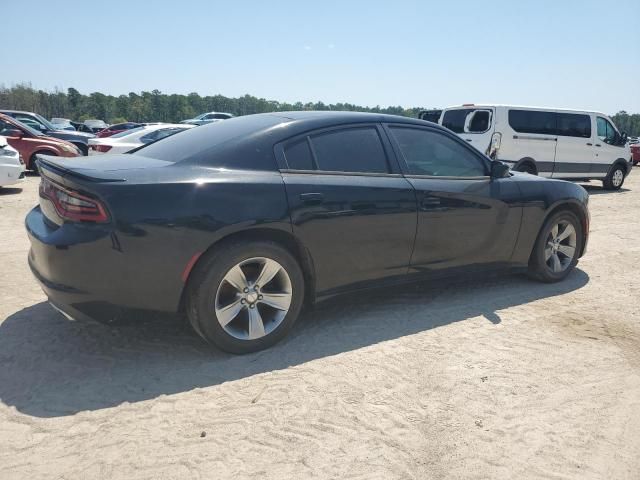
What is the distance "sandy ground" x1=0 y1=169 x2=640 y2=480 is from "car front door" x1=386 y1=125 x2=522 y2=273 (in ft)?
1.52

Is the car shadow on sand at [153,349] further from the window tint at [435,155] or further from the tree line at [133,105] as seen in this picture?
the tree line at [133,105]

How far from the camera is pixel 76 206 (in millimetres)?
2756

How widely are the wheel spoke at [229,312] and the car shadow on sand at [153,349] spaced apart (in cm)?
25

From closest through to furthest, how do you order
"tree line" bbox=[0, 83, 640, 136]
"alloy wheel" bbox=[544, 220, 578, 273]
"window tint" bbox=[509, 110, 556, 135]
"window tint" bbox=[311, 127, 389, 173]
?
"window tint" bbox=[311, 127, 389, 173]
"alloy wheel" bbox=[544, 220, 578, 273]
"window tint" bbox=[509, 110, 556, 135]
"tree line" bbox=[0, 83, 640, 136]

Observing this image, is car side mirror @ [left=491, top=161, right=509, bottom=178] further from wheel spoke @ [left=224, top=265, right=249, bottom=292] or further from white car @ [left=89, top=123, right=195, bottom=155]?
white car @ [left=89, top=123, right=195, bottom=155]

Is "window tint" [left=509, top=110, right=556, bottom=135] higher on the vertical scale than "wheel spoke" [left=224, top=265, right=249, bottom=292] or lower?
higher

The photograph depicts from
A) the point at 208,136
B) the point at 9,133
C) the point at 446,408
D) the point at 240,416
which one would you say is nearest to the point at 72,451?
the point at 240,416

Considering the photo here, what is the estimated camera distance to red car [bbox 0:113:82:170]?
11148 mm

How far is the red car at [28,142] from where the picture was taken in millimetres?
11148

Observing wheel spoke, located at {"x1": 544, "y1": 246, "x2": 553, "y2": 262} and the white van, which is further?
the white van

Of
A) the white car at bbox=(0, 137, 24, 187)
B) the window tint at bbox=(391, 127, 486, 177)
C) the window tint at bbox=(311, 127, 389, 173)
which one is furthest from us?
the white car at bbox=(0, 137, 24, 187)

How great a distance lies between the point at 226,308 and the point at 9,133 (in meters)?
10.7

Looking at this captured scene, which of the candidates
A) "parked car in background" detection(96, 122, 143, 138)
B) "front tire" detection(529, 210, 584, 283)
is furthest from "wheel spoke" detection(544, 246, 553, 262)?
"parked car in background" detection(96, 122, 143, 138)

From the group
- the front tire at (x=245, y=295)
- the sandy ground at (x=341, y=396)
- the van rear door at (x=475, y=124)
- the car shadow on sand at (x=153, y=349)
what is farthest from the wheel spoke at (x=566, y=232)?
the van rear door at (x=475, y=124)
